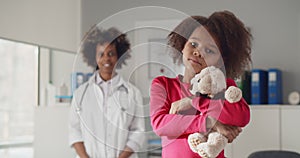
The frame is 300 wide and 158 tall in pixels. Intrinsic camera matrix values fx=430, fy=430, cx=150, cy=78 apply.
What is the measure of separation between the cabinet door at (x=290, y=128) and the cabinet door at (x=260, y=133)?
0.03 meters

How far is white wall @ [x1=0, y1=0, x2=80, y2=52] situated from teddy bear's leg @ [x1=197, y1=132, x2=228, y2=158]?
1524 millimetres

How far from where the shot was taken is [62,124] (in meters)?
2.56

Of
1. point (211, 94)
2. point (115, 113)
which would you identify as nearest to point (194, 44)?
point (211, 94)

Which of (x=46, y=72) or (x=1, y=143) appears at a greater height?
(x=46, y=72)

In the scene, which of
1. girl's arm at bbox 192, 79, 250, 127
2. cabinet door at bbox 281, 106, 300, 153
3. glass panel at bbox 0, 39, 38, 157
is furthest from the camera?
glass panel at bbox 0, 39, 38, 157

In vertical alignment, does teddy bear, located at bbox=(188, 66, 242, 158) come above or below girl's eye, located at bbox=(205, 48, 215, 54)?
below

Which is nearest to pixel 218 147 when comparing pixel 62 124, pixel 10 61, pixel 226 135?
pixel 226 135

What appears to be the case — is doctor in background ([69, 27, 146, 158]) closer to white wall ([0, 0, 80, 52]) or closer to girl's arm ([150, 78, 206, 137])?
girl's arm ([150, 78, 206, 137])

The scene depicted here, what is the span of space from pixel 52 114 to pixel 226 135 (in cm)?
172

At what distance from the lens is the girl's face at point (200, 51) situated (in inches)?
41.6

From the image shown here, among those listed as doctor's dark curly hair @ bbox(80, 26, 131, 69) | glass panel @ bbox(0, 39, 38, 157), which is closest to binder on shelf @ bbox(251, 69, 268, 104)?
doctor's dark curly hair @ bbox(80, 26, 131, 69)

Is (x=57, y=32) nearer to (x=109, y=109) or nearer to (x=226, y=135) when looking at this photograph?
(x=109, y=109)

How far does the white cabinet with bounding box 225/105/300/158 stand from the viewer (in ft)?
7.13

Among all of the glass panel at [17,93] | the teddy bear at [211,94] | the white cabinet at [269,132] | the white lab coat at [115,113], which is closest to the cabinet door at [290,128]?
the white cabinet at [269,132]
